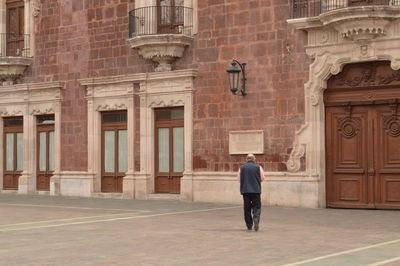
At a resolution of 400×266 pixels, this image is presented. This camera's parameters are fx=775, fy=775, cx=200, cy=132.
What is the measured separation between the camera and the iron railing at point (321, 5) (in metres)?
19.1

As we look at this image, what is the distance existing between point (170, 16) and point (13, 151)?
8.18m

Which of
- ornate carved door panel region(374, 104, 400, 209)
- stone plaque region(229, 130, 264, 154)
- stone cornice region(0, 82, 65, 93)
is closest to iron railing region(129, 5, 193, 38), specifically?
stone cornice region(0, 82, 65, 93)

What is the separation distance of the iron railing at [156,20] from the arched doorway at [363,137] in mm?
5482

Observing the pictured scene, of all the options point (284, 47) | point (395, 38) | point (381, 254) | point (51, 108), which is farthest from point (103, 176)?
point (381, 254)

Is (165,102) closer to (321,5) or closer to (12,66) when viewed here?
(321,5)

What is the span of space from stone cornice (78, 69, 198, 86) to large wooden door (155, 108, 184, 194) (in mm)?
1038

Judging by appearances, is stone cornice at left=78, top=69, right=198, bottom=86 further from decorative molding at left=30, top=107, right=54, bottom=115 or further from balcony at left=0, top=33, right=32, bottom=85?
balcony at left=0, top=33, right=32, bottom=85

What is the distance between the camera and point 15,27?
2744 cm

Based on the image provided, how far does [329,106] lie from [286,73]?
1.46 m

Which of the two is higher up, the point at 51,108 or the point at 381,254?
the point at 51,108

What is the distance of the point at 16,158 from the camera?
2742cm

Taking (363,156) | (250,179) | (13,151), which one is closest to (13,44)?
(13,151)

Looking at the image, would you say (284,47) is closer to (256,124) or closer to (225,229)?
(256,124)

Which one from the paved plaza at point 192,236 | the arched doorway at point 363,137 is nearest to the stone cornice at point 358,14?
the arched doorway at point 363,137
